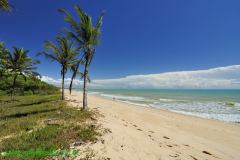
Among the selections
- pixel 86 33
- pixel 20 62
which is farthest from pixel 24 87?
pixel 86 33

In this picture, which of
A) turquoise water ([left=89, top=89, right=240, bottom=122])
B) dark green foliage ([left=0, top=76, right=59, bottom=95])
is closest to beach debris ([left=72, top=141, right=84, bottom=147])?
turquoise water ([left=89, top=89, right=240, bottom=122])

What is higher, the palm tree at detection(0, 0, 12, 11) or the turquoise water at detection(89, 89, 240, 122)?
the palm tree at detection(0, 0, 12, 11)

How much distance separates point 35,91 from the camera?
4219 centimetres

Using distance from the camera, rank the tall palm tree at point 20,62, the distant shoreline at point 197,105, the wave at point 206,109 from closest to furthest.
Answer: the wave at point 206,109 → the distant shoreline at point 197,105 → the tall palm tree at point 20,62

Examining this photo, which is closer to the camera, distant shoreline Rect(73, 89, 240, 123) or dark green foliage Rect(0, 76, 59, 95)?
distant shoreline Rect(73, 89, 240, 123)

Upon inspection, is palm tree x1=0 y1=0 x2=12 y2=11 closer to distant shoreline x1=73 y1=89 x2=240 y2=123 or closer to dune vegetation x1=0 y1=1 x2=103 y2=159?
dune vegetation x1=0 y1=1 x2=103 y2=159

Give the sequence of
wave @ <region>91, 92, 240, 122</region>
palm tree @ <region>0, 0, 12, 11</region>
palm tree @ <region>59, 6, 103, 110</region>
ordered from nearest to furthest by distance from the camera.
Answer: palm tree @ <region>0, 0, 12, 11</region>
palm tree @ <region>59, 6, 103, 110</region>
wave @ <region>91, 92, 240, 122</region>

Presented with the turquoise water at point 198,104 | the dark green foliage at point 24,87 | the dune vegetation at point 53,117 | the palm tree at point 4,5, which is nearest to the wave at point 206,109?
the turquoise water at point 198,104

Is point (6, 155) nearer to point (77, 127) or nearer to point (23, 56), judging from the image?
point (77, 127)

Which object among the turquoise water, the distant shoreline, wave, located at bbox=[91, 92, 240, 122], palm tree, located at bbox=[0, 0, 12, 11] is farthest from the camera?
the turquoise water

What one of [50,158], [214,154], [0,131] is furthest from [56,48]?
[214,154]

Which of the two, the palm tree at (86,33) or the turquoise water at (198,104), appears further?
the turquoise water at (198,104)

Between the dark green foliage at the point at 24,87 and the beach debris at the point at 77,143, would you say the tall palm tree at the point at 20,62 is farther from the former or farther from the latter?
the beach debris at the point at 77,143

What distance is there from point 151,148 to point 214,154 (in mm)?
2714
